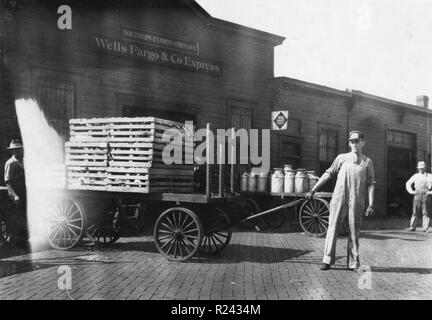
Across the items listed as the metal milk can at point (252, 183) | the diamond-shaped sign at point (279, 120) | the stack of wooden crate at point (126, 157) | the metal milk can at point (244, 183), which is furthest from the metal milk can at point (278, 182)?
the stack of wooden crate at point (126, 157)

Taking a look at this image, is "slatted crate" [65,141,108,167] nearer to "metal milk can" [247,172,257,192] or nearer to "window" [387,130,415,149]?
"metal milk can" [247,172,257,192]

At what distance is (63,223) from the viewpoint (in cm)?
890

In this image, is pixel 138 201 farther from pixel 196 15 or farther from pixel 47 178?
pixel 196 15

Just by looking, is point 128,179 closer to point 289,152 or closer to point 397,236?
point 397,236

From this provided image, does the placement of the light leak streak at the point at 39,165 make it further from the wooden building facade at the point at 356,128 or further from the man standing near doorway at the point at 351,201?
the wooden building facade at the point at 356,128

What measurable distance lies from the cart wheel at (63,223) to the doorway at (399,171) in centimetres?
1696

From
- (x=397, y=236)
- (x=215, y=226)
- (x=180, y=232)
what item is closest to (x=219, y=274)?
(x=180, y=232)

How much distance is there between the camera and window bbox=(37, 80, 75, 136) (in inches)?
458

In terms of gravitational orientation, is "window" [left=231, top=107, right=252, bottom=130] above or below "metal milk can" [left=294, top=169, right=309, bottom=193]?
above

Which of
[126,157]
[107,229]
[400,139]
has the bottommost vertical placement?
[107,229]

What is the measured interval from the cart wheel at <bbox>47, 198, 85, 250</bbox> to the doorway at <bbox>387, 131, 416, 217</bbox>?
55.6ft

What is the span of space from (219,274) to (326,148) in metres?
Answer: 13.6

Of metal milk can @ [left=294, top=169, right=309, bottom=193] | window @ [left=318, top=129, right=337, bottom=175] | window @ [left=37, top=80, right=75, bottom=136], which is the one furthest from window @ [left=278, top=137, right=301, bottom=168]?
window @ [left=37, top=80, right=75, bottom=136]

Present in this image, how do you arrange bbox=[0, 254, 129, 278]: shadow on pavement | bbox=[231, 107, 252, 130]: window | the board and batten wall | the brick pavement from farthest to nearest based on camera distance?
1. bbox=[231, 107, 252, 130]: window
2. the board and batten wall
3. bbox=[0, 254, 129, 278]: shadow on pavement
4. the brick pavement
